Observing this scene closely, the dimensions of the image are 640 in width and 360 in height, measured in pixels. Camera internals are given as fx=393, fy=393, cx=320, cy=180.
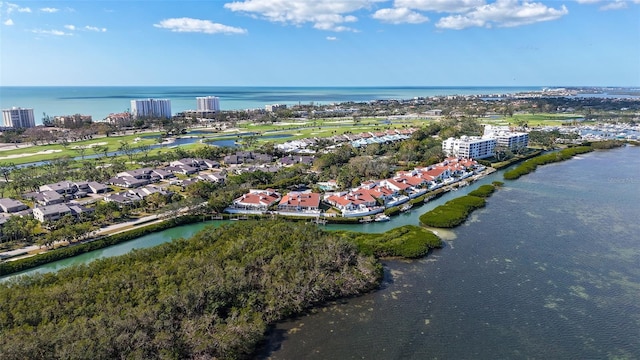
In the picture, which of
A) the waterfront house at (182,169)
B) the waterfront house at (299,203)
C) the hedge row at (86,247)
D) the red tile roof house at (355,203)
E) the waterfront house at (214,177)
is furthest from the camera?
the waterfront house at (182,169)

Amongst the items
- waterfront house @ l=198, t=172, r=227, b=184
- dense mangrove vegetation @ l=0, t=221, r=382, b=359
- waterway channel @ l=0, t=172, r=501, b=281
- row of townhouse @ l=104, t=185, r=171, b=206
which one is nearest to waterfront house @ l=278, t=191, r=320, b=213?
waterway channel @ l=0, t=172, r=501, b=281

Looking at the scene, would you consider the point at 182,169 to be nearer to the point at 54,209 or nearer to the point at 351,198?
the point at 54,209

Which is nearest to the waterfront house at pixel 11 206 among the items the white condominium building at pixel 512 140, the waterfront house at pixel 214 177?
the waterfront house at pixel 214 177

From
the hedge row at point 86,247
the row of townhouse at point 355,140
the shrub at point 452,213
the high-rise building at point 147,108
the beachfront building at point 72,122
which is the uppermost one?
the high-rise building at point 147,108

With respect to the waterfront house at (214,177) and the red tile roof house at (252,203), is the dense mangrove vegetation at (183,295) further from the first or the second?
the waterfront house at (214,177)

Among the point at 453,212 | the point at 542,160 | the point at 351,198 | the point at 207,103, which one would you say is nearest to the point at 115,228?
the point at 351,198

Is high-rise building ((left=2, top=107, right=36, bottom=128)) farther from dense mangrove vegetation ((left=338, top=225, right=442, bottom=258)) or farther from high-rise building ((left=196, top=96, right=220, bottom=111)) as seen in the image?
dense mangrove vegetation ((left=338, top=225, right=442, bottom=258))
